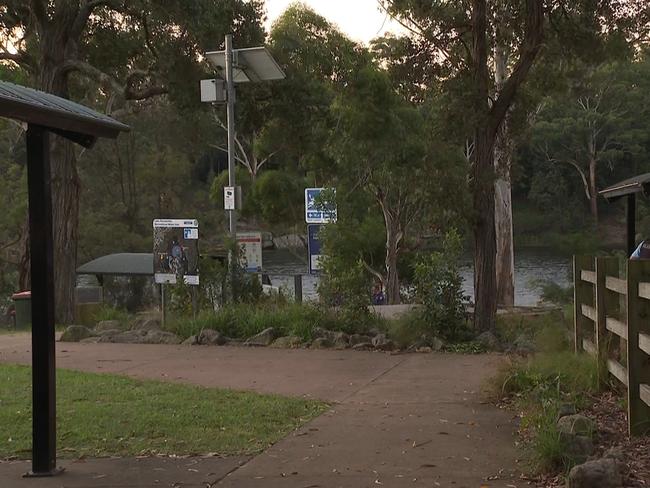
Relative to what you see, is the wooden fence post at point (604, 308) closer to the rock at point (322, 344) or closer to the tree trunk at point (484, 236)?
the rock at point (322, 344)

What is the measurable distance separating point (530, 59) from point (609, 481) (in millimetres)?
9579

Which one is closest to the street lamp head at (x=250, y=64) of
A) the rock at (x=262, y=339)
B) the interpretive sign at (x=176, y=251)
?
the interpretive sign at (x=176, y=251)

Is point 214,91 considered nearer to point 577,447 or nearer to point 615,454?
point 577,447

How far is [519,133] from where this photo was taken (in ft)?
49.7

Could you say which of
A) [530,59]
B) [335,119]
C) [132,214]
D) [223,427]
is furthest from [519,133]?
[132,214]

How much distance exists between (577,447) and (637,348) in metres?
1.12

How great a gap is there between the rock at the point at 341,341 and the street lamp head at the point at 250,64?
5405mm

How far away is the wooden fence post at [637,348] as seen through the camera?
→ 5.82 m

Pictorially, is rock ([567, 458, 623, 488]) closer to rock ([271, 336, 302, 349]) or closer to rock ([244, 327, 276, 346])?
rock ([271, 336, 302, 349])

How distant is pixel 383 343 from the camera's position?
11.3 metres

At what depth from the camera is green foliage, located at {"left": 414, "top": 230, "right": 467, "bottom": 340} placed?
451 inches

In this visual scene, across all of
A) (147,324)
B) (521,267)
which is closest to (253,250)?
(147,324)

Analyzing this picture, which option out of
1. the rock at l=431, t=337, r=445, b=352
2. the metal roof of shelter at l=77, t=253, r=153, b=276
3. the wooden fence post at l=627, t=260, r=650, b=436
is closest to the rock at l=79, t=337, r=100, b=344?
the rock at l=431, t=337, r=445, b=352

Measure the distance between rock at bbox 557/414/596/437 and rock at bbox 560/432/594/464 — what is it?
0.41 ft
